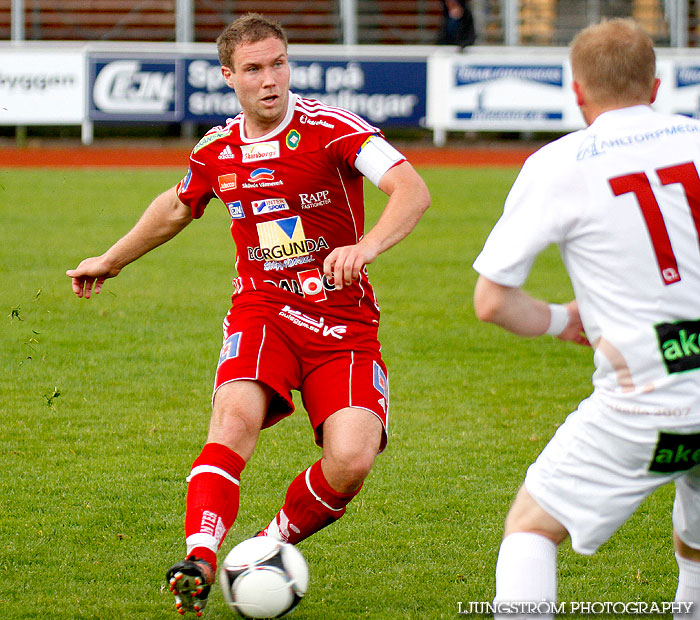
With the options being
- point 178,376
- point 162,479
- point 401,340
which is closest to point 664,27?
point 401,340

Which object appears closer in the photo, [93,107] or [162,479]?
[162,479]

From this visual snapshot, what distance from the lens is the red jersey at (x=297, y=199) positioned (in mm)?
4219

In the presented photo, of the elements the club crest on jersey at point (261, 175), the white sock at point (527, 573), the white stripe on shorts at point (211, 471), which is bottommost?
the white stripe on shorts at point (211, 471)

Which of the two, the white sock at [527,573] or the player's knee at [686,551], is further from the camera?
the player's knee at [686,551]

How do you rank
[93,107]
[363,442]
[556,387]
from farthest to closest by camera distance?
Result: [93,107] < [556,387] < [363,442]

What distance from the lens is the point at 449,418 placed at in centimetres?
639

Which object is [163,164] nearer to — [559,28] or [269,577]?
[559,28]

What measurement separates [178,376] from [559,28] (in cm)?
2090

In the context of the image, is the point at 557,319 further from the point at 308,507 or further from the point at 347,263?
the point at 308,507

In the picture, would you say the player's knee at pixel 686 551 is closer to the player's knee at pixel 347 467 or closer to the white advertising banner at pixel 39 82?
the player's knee at pixel 347 467

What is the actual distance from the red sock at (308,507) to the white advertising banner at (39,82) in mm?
16479

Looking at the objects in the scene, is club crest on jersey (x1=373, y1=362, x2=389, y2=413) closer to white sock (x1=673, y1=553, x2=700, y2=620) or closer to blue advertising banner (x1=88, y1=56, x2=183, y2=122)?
white sock (x1=673, y1=553, x2=700, y2=620)

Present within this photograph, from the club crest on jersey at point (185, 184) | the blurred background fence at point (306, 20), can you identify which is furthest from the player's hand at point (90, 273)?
the blurred background fence at point (306, 20)

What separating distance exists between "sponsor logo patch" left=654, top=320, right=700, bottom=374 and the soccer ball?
1579mm
